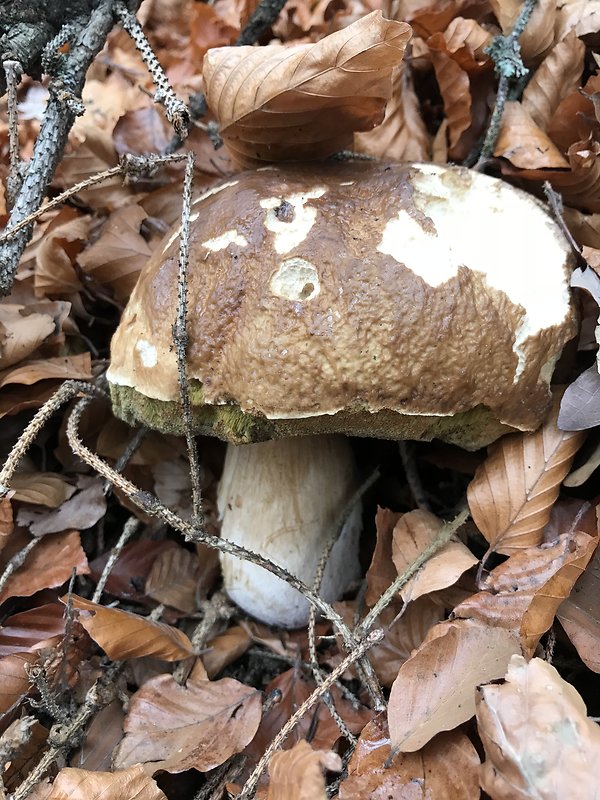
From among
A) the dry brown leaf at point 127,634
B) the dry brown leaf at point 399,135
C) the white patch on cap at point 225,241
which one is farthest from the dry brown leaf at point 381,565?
the dry brown leaf at point 399,135

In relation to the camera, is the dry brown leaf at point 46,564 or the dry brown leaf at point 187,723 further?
the dry brown leaf at point 46,564

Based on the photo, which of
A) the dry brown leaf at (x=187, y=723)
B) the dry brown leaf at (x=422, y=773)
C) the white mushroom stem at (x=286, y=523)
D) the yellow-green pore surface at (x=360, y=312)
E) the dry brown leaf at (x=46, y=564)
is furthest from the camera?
the white mushroom stem at (x=286, y=523)

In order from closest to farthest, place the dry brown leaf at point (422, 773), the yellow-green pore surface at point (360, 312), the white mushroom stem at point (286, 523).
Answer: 1. the dry brown leaf at point (422, 773)
2. the yellow-green pore surface at point (360, 312)
3. the white mushroom stem at point (286, 523)

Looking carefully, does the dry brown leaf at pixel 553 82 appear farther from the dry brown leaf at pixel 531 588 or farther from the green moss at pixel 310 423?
the dry brown leaf at pixel 531 588

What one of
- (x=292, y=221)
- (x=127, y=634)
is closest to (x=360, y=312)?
(x=292, y=221)

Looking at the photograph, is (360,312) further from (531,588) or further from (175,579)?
(175,579)

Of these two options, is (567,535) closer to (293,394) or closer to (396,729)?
(396,729)
